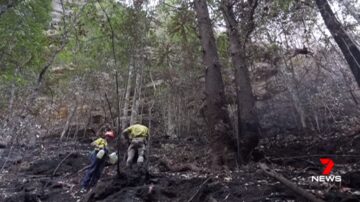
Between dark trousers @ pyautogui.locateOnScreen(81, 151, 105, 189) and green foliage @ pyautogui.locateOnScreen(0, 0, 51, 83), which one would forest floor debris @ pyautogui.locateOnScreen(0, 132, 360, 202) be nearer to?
dark trousers @ pyautogui.locateOnScreen(81, 151, 105, 189)

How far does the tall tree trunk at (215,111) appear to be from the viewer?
598 centimetres

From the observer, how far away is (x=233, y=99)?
9008 millimetres

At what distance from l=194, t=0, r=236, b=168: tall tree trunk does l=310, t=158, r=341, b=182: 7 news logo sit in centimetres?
153

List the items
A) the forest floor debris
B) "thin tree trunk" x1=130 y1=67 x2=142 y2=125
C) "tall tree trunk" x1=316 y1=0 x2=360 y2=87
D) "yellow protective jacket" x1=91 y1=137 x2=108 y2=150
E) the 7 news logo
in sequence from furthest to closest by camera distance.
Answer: "thin tree trunk" x1=130 y1=67 x2=142 y2=125, "tall tree trunk" x1=316 y1=0 x2=360 y2=87, "yellow protective jacket" x1=91 y1=137 x2=108 y2=150, the 7 news logo, the forest floor debris

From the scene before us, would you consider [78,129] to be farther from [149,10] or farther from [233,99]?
[233,99]

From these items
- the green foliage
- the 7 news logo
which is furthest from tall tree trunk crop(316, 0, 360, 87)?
the green foliage

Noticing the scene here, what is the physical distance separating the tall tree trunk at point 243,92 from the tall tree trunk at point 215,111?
0.24 m

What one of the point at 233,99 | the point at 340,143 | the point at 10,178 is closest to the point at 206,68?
the point at 233,99

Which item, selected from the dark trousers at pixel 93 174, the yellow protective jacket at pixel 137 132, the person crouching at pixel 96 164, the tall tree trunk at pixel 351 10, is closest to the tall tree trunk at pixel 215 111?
the yellow protective jacket at pixel 137 132

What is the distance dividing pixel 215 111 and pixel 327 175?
7.44 feet

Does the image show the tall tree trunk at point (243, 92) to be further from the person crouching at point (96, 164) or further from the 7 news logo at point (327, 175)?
the person crouching at point (96, 164)

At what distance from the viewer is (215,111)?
6152 mm

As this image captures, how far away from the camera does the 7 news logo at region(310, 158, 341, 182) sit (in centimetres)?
412

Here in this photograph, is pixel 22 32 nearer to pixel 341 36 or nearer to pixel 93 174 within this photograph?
pixel 93 174
